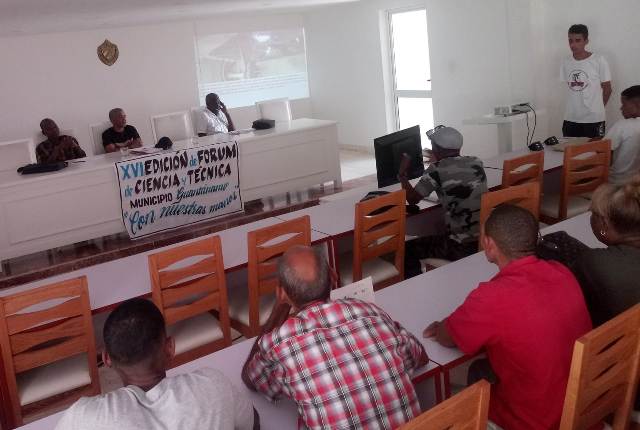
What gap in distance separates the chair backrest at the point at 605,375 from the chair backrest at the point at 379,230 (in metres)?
1.63

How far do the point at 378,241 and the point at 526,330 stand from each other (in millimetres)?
1934

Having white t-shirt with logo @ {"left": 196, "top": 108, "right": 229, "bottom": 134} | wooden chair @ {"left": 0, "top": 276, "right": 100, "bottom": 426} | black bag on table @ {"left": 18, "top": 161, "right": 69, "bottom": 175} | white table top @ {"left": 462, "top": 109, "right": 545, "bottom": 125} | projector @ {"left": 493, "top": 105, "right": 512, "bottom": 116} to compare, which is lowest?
wooden chair @ {"left": 0, "top": 276, "right": 100, "bottom": 426}

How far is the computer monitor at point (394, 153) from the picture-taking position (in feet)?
12.9

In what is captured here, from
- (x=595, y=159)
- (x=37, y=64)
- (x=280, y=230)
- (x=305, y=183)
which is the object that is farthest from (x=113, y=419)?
(x=37, y=64)

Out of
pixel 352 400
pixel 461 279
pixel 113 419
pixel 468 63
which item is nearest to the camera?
pixel 113 419

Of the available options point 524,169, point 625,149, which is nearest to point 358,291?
point 524,169

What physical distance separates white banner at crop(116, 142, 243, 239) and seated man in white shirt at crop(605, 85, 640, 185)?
135 inches

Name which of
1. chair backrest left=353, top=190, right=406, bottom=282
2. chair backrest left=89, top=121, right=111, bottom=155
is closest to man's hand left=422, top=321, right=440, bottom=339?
chair backrest left=353, top=190, right=406, bottom=282

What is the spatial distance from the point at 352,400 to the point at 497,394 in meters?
0.60

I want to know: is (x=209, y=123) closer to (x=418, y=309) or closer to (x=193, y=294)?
(x=193, y=294)

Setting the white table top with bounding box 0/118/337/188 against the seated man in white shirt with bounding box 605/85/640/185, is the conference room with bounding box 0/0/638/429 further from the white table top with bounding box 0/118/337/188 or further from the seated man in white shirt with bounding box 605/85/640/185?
the seated man in white shirt with bounding box 605/85/640/185

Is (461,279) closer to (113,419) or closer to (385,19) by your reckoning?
(113,419)

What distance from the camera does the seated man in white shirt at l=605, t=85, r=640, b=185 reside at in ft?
14.8

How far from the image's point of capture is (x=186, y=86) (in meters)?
9.52
